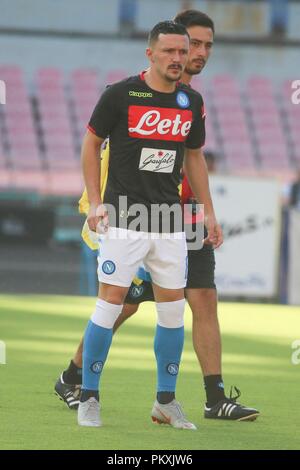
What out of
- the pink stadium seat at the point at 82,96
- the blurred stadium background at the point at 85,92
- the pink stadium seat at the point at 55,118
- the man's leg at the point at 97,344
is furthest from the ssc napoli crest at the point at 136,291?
the pink stadium seat at the point at 82,96

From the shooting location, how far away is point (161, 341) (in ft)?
21.6

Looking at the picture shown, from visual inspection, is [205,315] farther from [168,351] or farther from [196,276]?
[168,351]

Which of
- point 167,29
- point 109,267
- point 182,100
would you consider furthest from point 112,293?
point 167,29

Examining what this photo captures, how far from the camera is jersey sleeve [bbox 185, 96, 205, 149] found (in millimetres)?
6559

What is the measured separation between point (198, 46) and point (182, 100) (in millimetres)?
673

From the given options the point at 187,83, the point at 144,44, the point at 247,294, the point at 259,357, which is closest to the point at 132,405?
the point at 187,83

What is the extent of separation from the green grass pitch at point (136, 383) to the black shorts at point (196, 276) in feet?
2.09

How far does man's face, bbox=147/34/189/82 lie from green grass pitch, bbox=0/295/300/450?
5.79ft

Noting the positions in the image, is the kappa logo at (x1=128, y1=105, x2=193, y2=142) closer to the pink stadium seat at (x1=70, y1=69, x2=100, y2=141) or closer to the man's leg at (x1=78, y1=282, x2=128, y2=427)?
the man's leg at (x1=78, y1=282, x2=128, y2=427)

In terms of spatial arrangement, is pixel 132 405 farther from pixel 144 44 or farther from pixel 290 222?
pixel 144 44

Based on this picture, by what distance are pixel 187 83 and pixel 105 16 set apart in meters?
23.5

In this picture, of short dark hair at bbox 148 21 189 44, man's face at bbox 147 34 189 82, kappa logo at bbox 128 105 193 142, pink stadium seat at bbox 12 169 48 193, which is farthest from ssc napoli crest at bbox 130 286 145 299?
pink stadium seat at bbox 12 169 48 193

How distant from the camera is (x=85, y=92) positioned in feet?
93.2

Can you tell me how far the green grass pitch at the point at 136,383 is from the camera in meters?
6.07
